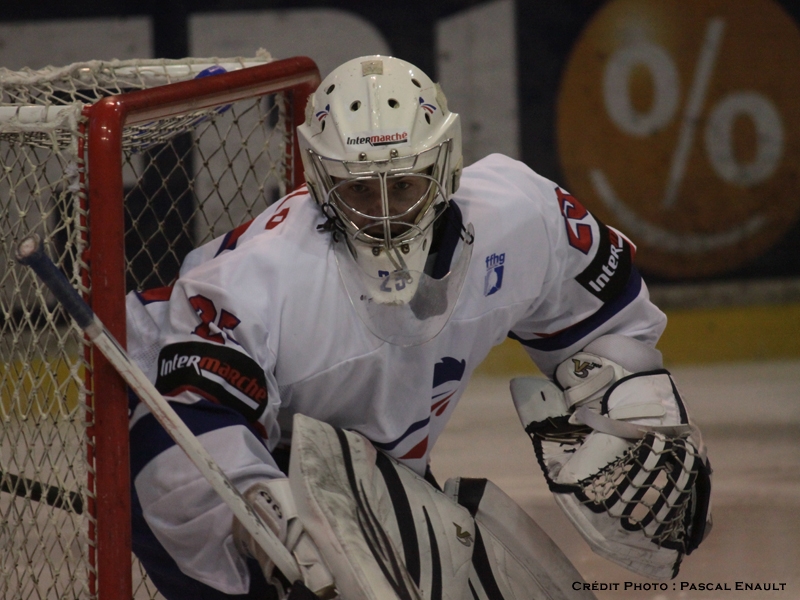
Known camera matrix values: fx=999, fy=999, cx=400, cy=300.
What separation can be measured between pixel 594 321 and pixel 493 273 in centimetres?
28

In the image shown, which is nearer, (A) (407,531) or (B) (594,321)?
(A) (407,531)

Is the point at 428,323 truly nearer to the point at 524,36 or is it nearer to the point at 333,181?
the point at 333,181

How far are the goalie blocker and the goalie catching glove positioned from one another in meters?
0.11

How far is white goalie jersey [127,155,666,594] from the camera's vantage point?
4.29 ft

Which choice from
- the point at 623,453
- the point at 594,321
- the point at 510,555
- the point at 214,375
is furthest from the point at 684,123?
the point at 214,375

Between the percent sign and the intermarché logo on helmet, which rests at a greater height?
the intermarché logo on helmet

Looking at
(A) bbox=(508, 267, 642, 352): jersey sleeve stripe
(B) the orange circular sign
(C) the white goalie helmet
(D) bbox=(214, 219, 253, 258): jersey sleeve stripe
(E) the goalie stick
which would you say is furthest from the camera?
(B) the orange circular sign

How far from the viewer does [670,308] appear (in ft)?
12.5

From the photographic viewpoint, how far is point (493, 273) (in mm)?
1559

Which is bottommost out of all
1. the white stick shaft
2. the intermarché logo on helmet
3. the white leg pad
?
the white leg pad

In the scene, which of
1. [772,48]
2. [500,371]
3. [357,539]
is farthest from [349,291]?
[772,48]

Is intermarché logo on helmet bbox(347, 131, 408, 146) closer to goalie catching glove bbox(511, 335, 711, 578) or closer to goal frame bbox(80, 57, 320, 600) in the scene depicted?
goal frame bbox(80, 57, 320, 600)

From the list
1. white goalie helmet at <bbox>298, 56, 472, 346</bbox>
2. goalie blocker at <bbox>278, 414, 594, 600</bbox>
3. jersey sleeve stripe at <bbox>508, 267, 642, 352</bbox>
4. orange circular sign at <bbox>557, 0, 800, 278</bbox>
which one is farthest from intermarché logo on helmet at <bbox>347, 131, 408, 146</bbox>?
orange circular sign at <bbox>557, 0, 800, 278</bbox>

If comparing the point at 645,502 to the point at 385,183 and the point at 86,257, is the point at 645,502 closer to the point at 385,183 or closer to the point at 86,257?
the point at 385,183
